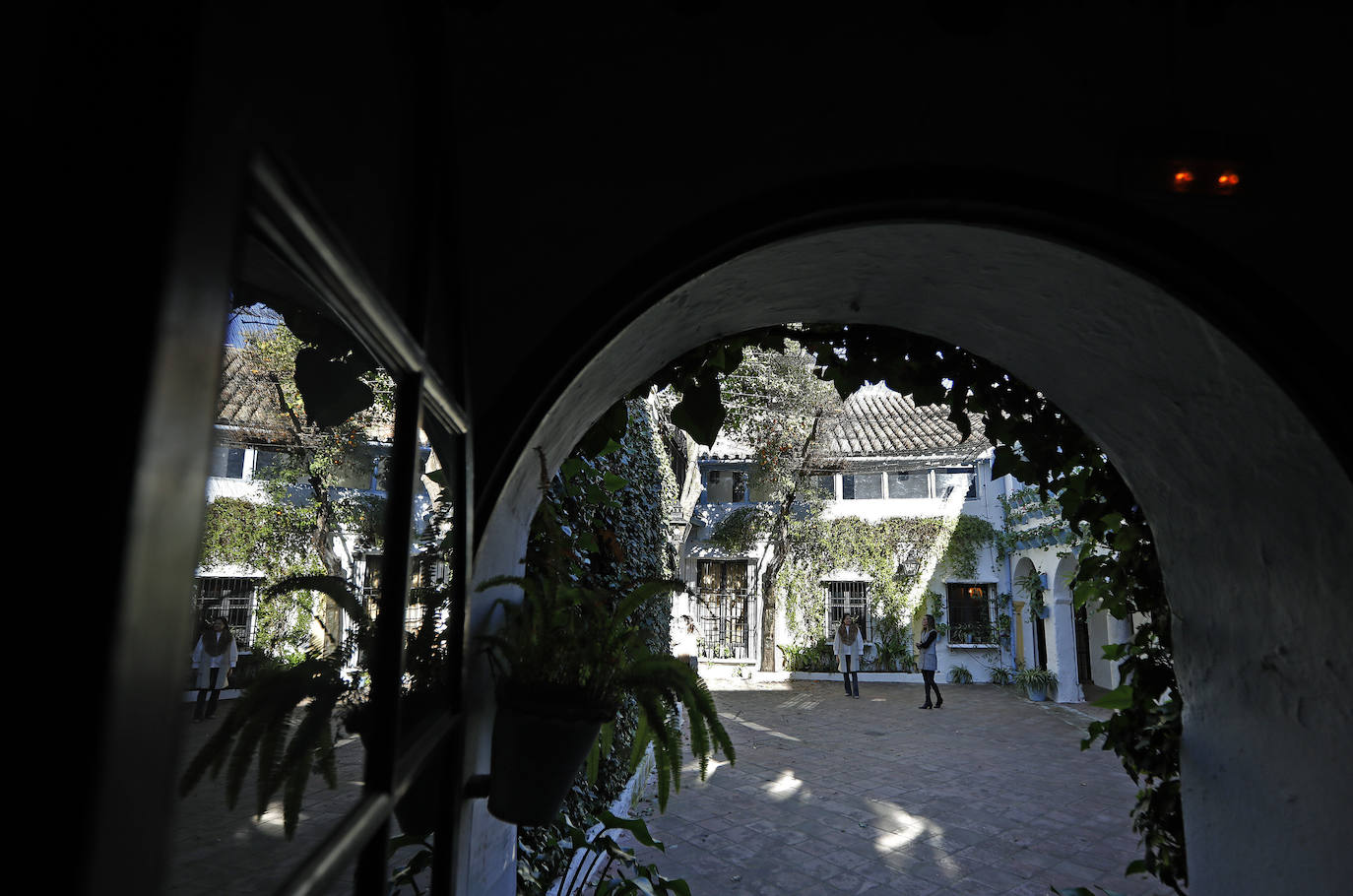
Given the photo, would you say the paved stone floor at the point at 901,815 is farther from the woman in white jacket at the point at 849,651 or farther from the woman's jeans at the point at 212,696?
the woman's jeans at the point at 212,696

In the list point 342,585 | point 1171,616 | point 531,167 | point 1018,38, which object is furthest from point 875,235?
point 1171,616

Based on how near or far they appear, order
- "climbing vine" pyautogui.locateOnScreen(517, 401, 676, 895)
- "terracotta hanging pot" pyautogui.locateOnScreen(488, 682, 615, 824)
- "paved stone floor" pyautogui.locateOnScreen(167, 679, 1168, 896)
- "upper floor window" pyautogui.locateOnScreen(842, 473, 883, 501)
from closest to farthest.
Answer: "terracotta hanging pot" pyautogui.locateOnScreen(488, 682, 615, 824), "climbing vine" pyautogui.locateOnScreen(517, 401, 676, 895), "paved stone floor" pyautogui.locateOnScreen(167, 679, 1168, 896), "upper floor window" pyautogui.locateOnScreen(842, 473, 883, 501)

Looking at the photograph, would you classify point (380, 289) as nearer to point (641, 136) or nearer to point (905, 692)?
point (641, 136)

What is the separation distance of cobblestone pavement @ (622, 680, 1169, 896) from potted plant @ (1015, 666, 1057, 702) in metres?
2.67

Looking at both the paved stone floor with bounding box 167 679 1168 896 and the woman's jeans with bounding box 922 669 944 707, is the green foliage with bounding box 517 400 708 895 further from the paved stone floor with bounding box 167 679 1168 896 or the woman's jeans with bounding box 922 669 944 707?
the woman's jeans with bounding box 922 669 944 707

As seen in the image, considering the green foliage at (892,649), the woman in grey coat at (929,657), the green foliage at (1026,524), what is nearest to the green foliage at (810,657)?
the green foliage at (892,649)

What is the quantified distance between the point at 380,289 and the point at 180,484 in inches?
23.1

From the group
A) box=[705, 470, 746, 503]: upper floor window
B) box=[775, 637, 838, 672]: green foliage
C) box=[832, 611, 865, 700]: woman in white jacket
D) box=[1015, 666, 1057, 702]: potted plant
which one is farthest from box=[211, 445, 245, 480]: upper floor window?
box=[705, 470, 746, 503]: upper floor window

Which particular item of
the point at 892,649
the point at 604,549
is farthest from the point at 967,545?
the point at 604,549

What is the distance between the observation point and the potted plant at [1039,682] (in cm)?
1362

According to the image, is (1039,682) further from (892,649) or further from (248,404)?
(248,404)

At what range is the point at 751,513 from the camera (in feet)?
57.5

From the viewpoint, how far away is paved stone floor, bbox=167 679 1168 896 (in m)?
5.09

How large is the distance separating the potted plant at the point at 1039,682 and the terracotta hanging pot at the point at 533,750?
14.2m
